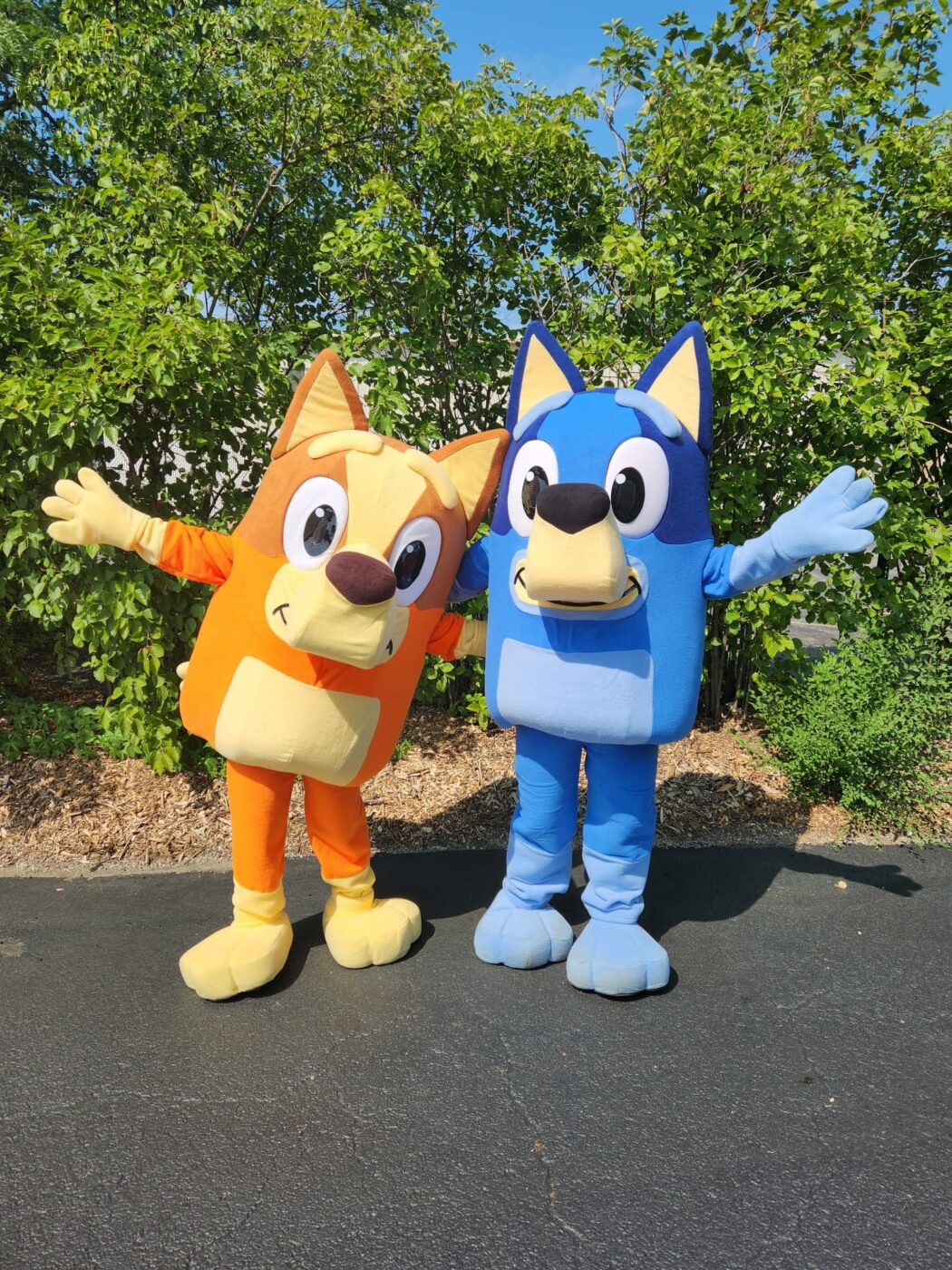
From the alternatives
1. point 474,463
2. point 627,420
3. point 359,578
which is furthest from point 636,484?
point 359,578

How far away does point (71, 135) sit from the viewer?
457 centimetres

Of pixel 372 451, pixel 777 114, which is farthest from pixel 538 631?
pixel 777 114

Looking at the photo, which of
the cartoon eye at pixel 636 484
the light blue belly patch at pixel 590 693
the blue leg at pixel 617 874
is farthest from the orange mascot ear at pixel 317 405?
the blue leg at pixel 617 874

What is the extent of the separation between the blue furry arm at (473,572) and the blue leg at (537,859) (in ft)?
1.80

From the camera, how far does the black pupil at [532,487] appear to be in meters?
2.65

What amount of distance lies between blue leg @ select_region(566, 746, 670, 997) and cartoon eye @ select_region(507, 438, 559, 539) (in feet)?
2.84

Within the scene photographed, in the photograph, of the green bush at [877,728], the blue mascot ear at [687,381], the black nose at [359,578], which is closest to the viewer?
the black nose at [359,578]

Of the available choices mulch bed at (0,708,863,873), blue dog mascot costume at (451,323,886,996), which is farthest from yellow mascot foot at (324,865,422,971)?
mulch bed at (0,708,863,873)

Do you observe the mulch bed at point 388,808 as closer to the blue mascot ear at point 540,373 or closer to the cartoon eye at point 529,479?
the cartoon eye at point 529,479

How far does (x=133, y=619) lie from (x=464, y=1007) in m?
2.37

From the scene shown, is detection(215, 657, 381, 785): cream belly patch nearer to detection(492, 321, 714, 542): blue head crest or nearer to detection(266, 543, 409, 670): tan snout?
detection(266, 543, 409, 670): tan snout

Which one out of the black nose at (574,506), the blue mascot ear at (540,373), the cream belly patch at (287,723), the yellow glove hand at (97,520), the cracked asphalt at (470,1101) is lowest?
the cracked asphalt at (470,1101)

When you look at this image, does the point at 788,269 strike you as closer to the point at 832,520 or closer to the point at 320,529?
the point at 832,520

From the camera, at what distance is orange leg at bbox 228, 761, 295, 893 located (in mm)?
2730
